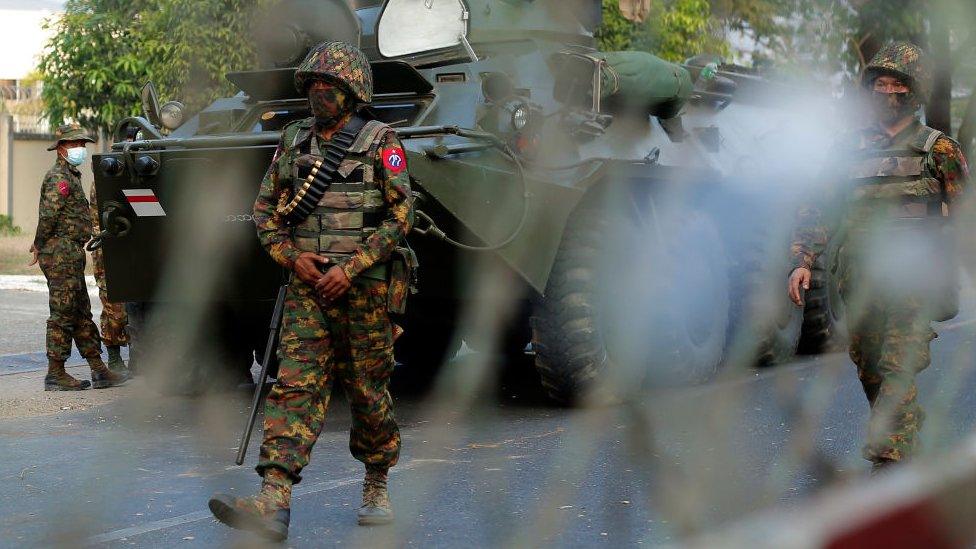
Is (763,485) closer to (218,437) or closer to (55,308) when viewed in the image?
(218,437)

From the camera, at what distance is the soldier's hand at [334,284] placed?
13.9 ft

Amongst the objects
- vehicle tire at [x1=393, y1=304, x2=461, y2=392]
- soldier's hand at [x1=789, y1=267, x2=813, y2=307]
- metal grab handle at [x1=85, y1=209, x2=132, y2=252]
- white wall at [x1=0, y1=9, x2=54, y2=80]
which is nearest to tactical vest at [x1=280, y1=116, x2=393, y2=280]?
soldier's hand at [x1=789, y1=267, x2=813, y2=307]

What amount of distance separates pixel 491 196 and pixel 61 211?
314 centimetres

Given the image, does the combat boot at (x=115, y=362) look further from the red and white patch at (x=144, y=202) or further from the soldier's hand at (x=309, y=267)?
the soldier's hand at (x=309, y=267)

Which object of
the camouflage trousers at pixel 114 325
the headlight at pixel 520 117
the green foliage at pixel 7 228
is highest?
the headlight at pixel 520 117

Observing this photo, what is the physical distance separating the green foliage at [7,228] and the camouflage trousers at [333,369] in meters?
22.1

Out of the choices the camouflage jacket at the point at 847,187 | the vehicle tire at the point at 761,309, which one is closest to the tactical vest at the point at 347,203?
the camouflage jacket at the point at 847,187

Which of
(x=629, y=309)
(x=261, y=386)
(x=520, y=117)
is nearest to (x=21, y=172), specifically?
(x=629, y=309)

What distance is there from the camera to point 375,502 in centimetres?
445

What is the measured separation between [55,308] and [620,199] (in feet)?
11.3

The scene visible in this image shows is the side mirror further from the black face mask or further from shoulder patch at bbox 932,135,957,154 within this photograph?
shoulder patch at bbox 932,135,957,154

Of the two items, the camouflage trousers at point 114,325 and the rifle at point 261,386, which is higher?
the rifle at point 261,386

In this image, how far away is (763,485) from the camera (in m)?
5.14

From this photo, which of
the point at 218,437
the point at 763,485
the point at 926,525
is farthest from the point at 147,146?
the point at 926,525
